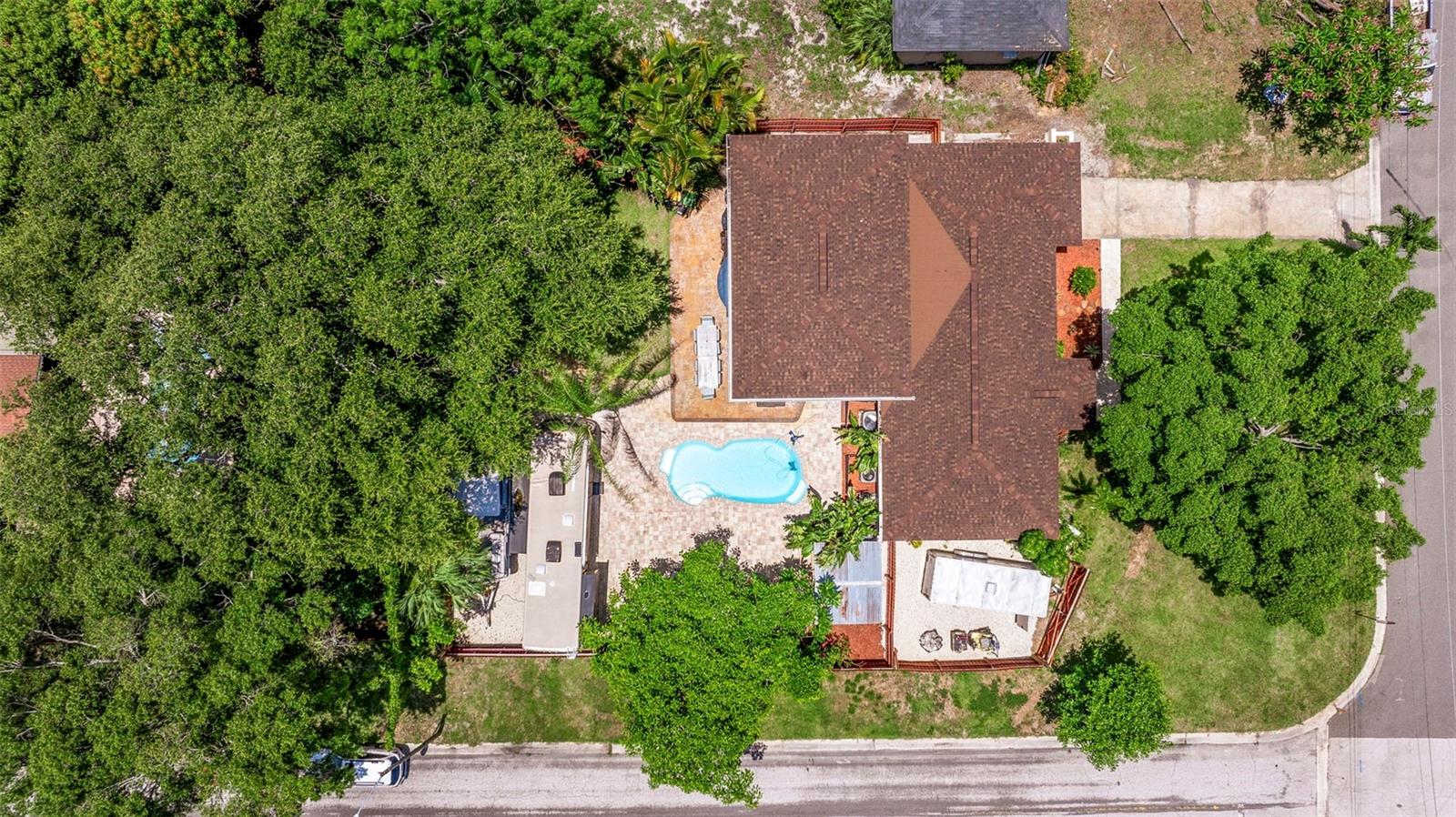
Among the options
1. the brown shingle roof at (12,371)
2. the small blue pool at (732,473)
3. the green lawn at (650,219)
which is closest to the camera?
the brown shingle roof at (12,371)

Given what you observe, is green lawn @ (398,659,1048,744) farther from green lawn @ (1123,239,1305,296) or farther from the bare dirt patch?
green lawn @ (1123,239,1305,296)

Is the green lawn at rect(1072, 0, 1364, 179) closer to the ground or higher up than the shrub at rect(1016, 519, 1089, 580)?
higher up

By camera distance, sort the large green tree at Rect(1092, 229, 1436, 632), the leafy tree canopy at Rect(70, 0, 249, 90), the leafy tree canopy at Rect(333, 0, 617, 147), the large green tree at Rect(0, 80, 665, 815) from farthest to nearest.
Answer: the leafy tree canopy at Rect(70, 0, 249, 90) → the leafy tree canopy at Rect(333, 0, 617, 147) → the large green tree at Rect(1092, 229, 1436, 632) → the large green tree at Rect(0, 80, 665, 815)

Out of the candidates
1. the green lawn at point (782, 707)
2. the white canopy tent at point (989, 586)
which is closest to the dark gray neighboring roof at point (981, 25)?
the white canopy tent at point (989, 586)

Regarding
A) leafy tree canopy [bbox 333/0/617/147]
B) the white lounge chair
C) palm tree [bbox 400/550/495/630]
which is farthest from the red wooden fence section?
palm tree [bbox 400/550/495/630]

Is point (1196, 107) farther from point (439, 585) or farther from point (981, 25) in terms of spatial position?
point (439, 585)

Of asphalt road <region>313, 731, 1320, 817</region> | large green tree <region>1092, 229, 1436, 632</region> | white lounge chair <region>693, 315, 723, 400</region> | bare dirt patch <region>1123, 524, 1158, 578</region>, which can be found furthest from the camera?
bare dirt patch <region>1123, 524, 1158, 578</region>

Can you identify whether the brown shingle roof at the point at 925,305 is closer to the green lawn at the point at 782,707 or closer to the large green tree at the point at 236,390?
the large green tree at the point at 236,390
